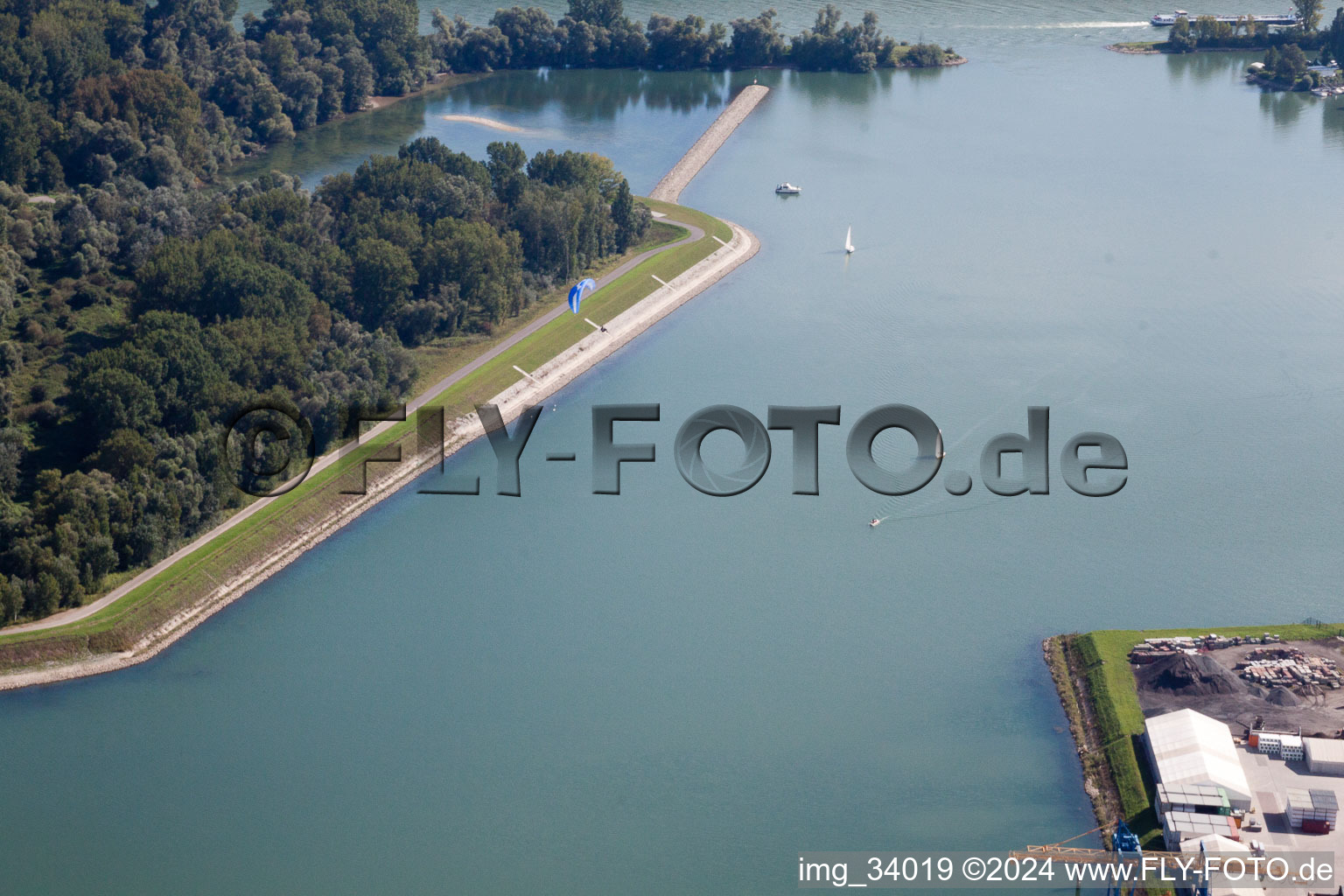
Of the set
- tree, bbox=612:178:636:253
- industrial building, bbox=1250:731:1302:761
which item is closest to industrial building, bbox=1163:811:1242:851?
industrial building, bbox=1250:731:1302:761

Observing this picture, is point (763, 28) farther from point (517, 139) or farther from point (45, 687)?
point (45, 687)

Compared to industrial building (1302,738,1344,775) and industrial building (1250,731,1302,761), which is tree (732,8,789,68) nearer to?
industrial building (1250,731,1302,761)

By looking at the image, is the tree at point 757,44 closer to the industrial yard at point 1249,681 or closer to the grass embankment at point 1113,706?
the grass embankment at point 1113,706

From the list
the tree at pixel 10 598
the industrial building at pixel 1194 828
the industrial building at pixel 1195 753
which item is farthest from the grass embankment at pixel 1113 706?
the tree at pixel 10 598

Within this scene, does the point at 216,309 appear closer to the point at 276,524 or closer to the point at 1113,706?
the point at 276,524

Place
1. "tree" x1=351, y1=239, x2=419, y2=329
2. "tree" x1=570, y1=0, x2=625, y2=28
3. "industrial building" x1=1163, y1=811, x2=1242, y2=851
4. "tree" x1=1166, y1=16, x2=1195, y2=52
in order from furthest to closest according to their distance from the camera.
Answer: "tree" x1=1166, y1=16, x2=1195, y2=52 → "tree" x1=570, y1=0, x2=625, y2=28 → "tree" x1=351, y1=239, x2=419, y2=329 → "industrial building" x1=1163, y1=811, x2=1242, y2=851

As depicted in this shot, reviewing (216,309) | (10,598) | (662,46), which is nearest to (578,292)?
(216,309)

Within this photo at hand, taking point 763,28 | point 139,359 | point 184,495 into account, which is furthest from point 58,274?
point 763,28
